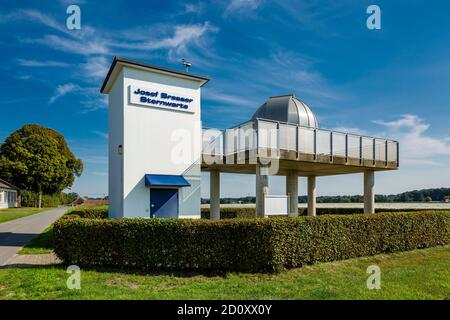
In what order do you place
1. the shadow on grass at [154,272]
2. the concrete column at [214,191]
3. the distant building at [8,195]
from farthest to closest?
the distant building at [8,195] → the concrete column at [214,191] → the shadow on grass at [154,272]

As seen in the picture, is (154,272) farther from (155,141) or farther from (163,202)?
(155,141)

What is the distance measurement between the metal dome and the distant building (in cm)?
4130

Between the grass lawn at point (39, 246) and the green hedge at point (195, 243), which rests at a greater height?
the green hedge at point (195, 243)

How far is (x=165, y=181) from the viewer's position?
13.3 metres

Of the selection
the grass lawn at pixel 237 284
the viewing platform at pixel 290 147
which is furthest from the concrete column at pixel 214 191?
the grass lawn at pixel 237 284

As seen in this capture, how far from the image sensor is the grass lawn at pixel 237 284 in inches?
256

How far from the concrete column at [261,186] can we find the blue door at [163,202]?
11.4ft

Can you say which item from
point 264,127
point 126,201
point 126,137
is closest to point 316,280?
point 264,127

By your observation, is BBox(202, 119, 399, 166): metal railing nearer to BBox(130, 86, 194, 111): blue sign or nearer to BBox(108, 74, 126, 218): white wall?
BBox(130, 86, 194, 111): blue sign

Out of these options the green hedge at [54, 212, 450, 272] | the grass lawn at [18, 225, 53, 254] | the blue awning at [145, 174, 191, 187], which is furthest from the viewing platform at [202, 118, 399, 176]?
the grass lawn at [18, 225, 53, 254]

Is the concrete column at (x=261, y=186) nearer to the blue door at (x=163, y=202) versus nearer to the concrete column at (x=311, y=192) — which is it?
the blue door at (x=163, y=202)

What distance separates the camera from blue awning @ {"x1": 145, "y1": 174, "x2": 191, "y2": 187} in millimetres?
13000

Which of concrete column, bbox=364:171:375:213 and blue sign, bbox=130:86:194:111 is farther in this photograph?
concrete column, bbox=364:171:375:213

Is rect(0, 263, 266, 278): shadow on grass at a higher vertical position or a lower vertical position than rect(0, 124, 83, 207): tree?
lower
